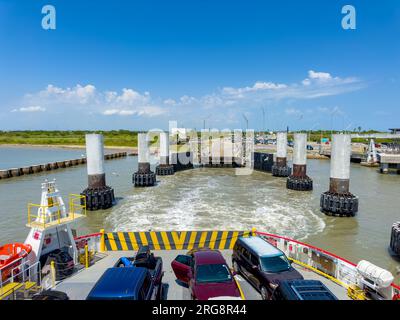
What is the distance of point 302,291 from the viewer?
6.68m

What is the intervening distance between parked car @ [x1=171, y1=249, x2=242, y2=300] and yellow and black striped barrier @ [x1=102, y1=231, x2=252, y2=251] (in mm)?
2629

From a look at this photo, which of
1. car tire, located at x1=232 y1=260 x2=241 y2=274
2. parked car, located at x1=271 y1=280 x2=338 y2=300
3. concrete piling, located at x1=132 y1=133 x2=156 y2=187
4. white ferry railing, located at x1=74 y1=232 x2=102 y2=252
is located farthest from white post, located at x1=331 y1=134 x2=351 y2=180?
concrete piling, located at x1=132 y1=133 x2=156 y2=187

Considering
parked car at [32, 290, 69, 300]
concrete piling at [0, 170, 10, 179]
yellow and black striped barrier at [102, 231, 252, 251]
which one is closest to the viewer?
parked car at [32, 290, 69, 300]

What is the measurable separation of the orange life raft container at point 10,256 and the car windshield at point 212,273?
558 centimetres

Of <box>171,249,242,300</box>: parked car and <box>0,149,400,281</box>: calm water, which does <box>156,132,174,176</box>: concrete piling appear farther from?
<box>171,249,242,300</box>: parked car

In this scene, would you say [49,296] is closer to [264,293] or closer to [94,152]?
[264,293]

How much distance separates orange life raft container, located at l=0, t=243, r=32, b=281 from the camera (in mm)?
8097

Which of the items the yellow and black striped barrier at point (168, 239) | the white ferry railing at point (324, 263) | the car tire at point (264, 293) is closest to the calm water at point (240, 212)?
the white ferry railing at point (324, 263)

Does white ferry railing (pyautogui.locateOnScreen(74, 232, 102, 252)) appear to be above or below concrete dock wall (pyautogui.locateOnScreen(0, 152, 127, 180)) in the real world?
above

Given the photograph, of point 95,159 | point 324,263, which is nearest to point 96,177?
point 95,159

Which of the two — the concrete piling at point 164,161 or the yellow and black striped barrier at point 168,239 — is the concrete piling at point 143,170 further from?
the yellow and black striped barrier at point 168,239
